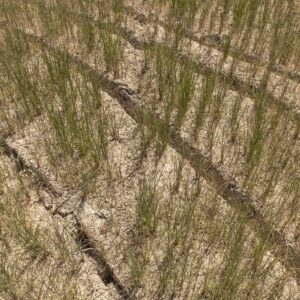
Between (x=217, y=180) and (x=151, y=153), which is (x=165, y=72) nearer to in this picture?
(x=151, y=153)

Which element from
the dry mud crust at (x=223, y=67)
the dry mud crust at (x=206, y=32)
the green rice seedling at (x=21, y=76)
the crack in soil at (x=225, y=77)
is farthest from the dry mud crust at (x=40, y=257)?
the dry mud crust at (x=206, y=32)

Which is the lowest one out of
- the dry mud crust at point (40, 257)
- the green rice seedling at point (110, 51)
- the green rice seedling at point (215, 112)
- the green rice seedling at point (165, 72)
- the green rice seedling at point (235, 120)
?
the dry mud crust at point (40, 257)

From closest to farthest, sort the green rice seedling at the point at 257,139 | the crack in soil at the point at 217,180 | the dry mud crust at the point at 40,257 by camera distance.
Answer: the dry mud crust at the point at 40,257
the crack in soil at the point at 217,180
the green rice seedling at the point at 257,139

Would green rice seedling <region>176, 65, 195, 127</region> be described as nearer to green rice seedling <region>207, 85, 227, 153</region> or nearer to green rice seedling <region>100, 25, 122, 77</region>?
green rice seedling <region>207, 85, 227, 153</region>

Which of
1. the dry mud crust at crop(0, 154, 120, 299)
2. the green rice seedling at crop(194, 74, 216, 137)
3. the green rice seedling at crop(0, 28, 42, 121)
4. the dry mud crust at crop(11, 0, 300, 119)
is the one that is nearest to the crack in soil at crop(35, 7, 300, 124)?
the dry mud crust at crop(11, 0, 300, 119)

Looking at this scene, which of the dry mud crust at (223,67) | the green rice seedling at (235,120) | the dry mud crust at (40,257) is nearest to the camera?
the dry mud crust at (40,257)

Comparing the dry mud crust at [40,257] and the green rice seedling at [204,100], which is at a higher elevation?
the green rice seedling at [204,100]

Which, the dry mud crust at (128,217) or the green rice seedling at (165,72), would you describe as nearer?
the dry mud crust at (128,217)

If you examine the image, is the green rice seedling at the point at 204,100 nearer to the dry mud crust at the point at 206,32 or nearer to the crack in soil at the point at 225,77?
the crack in soil at the point at 225,77
